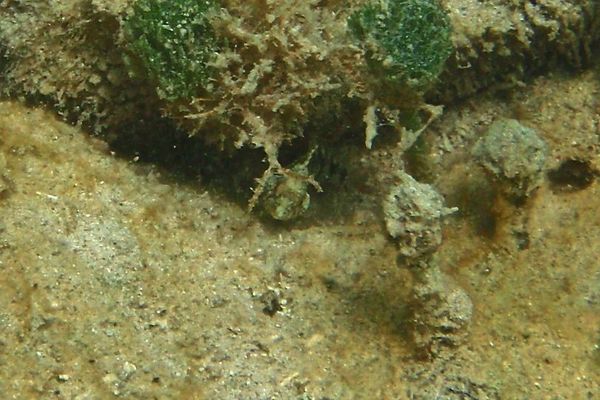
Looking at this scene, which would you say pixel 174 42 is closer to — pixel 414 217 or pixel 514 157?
pixel 414 217

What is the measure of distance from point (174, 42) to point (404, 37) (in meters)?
1.00

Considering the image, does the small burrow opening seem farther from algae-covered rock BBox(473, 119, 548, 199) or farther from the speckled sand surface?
algae-covered rock BBox(473, 119, 548, 199)

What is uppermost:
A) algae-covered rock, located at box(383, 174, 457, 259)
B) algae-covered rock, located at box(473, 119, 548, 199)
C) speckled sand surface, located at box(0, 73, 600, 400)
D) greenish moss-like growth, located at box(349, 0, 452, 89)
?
greenish moss-like growth, located at box(349, 0, 452, 89)

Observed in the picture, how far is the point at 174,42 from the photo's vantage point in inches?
101

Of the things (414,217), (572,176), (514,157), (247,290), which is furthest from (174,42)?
(572,176)

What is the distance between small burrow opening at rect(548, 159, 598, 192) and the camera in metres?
3.04

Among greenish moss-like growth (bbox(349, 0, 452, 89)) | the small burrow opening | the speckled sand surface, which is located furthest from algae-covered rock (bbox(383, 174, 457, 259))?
the small burrow opening

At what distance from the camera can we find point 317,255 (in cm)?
Result: 286

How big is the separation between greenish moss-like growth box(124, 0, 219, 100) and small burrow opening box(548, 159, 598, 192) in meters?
1.87

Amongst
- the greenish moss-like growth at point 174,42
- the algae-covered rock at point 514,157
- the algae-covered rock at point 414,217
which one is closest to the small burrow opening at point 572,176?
the algae-covered rock at point 514,157

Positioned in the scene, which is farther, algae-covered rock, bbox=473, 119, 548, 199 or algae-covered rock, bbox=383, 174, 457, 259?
algae-covered rock, bbox=473, 119, 548, 199

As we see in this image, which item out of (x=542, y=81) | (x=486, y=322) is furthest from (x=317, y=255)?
(x=542, y=81)

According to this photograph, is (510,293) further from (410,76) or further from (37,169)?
(37,169)

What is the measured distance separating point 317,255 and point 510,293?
36.1 inches
